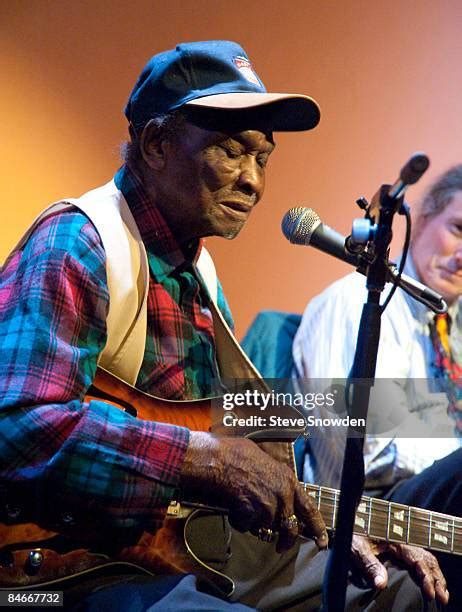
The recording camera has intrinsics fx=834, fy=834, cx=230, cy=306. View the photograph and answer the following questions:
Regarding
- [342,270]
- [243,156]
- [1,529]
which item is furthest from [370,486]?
[1,529]

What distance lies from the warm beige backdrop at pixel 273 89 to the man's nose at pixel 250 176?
1038 mm

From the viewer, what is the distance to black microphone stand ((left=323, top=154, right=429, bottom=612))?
141 centimetres

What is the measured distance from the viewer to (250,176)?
1801 millimetres

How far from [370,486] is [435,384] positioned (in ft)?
1.45

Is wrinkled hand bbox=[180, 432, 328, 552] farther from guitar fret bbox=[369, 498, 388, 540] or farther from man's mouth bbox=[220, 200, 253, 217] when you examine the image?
man's mouth bbox=[220, 200, 253, 217]

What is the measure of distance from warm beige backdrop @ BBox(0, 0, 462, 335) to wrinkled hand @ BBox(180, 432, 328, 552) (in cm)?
133

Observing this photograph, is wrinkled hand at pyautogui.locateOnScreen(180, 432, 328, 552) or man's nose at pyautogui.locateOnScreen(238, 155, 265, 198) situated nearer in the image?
wrinkled hand at pyautogui.locateOnScreen(180, 432, 328, 552)

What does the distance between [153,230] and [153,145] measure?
0.63 ft

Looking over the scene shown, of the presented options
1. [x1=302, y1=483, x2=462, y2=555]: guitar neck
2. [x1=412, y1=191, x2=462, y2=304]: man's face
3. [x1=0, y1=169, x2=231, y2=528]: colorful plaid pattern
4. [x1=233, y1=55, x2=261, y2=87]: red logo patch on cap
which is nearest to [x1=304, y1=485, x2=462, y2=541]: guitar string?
[x1=302, y1=483, x2=462, y2=555]: guitar neck

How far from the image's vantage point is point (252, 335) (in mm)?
2902

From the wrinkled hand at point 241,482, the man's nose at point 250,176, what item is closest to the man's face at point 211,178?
the man's nose at point 250,176

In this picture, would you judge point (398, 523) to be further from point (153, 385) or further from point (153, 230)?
point (153, 230)

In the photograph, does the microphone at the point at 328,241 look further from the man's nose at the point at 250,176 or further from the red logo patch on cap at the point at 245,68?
the red logo patch on cap at the point at 245,68

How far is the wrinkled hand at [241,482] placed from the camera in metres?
1.49
